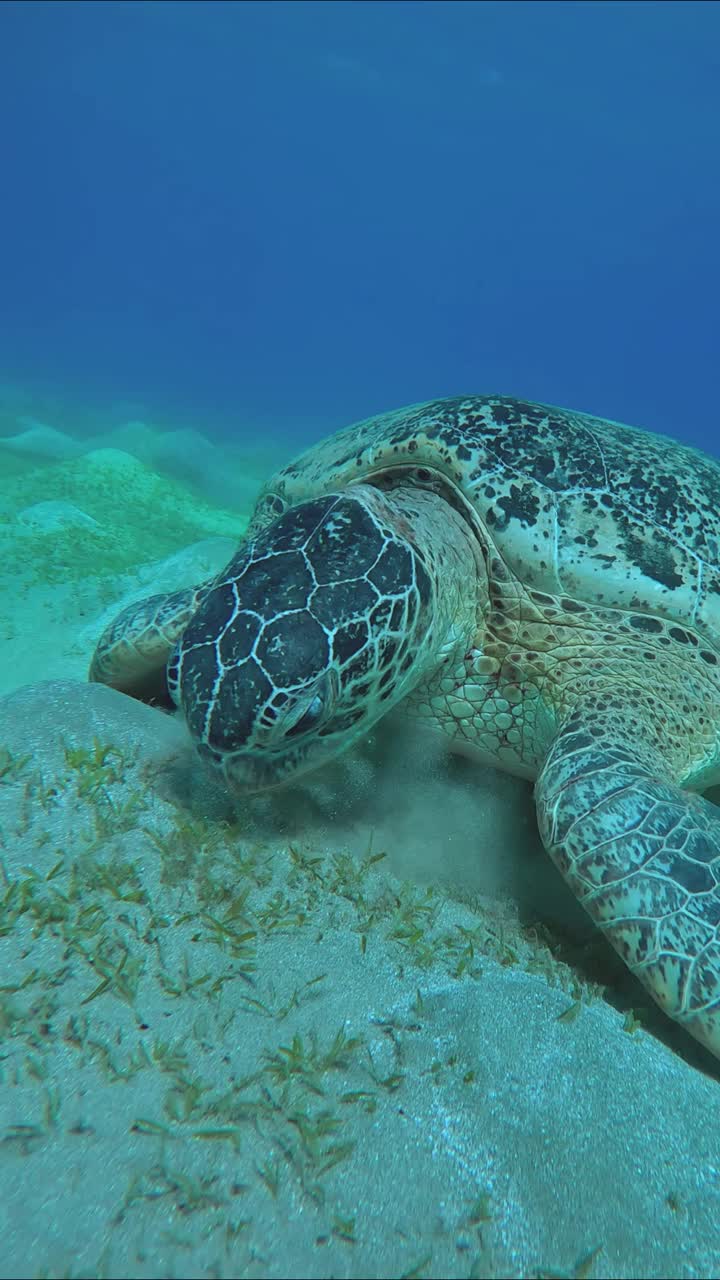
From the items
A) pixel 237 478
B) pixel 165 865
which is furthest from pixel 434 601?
pixel 237 478

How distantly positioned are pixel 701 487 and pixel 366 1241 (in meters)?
3.22

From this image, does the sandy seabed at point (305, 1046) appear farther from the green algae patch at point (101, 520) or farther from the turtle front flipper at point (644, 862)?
the green algae patch at point (101, 520)

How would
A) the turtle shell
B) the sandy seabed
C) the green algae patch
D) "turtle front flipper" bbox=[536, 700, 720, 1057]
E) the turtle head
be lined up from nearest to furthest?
the sandy seabed, "turtle front flipper" bbox=[536, 700, 720, 1057], the turtle head, the turtle shell, the green algae patch

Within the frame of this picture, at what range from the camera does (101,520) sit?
23.2 ft

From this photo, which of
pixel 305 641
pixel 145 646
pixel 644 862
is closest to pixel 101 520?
pixel 145 646

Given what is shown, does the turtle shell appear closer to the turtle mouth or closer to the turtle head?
the turtle head

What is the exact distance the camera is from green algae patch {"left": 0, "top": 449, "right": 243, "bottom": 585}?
17.8ft

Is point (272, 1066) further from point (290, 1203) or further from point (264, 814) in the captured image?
point (264, 814)

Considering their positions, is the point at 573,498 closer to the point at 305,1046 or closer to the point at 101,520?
the point at 305,1046

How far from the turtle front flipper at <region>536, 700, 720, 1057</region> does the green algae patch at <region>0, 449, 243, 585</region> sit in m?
4.24

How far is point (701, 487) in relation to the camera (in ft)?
10.6

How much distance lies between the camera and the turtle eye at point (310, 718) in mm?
2061

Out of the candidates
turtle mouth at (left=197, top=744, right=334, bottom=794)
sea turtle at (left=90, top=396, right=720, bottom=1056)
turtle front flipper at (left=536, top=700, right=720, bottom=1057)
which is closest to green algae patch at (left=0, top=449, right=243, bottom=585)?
sea turtle at (left=90, top=396, right=720, bottom=1056)

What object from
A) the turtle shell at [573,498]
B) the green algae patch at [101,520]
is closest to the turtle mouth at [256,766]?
the turtle shell at [573,498]
